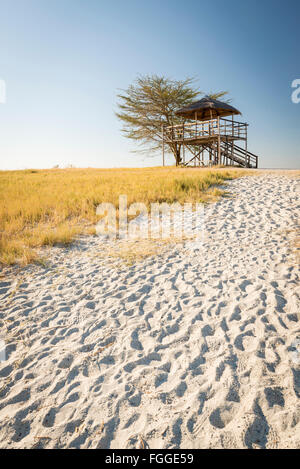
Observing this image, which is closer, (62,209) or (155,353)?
(155,353)

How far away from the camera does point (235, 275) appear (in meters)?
4.29

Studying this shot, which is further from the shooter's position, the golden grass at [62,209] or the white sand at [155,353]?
the golden grass at [62,209]

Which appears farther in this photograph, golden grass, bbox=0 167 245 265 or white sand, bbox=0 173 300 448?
golden grass, bbox=0 167 245 265

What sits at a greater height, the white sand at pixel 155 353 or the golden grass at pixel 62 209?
the golden grass at pixel 62 209

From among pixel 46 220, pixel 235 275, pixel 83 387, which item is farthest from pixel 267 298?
pixel 46 220

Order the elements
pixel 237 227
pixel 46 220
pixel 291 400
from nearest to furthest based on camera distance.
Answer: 1. pixel 291 400
2. pixel 237 227
3. pixel 46 220

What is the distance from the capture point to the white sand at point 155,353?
2.03 m

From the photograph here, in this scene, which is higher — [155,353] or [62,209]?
[62,209]

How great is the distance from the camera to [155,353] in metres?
2.79

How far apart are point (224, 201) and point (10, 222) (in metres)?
6.81

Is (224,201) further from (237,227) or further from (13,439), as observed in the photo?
(13,439)

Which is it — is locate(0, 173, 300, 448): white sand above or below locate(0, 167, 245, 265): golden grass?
below

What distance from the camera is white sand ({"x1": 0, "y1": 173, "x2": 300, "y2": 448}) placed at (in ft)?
6.66
